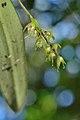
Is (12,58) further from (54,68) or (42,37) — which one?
(54,68)

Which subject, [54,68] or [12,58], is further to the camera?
[54,68]

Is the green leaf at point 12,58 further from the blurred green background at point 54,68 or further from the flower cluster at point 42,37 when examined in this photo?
the blurred green background at point 54,68

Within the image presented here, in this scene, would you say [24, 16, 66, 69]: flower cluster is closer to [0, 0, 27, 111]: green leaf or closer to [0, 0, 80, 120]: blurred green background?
[0, 0, 27, 111]: green leaf

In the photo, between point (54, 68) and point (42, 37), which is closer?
point (42, 37)

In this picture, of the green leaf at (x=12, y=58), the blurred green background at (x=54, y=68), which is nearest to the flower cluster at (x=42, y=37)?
the green leaf at (x=12, y=58)

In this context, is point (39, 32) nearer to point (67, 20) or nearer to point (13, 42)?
point (13, 42)

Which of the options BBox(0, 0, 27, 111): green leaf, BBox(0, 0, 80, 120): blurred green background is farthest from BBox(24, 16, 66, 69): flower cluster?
BBox(0, 0, 80, 120): blurred green background

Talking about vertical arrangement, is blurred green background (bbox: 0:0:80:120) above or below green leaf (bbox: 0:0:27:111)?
below

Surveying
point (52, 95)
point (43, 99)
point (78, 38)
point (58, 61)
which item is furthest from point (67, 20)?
point (58, 61)

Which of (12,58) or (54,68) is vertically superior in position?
(12,58)

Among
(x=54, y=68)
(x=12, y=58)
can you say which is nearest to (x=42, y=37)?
(x=12, y=58)
